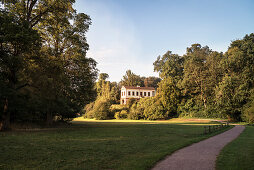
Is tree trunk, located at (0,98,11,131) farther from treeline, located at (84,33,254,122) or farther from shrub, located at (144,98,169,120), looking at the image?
shrub, located at (144,98,169,120)

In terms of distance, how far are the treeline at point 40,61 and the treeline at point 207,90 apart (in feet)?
80.1

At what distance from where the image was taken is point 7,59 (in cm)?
1493

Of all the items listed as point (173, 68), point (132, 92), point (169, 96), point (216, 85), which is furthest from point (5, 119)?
point (132, 92)

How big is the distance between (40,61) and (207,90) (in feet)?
127

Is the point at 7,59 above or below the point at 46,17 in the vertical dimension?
below

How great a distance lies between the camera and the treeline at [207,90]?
3447cm

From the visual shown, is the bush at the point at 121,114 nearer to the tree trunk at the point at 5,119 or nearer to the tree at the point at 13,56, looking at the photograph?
the tree at the point at 13,56

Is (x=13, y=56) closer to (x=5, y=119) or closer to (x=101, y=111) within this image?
(x=5, y=119)

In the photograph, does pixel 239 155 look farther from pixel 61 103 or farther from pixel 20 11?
pixel 20 11

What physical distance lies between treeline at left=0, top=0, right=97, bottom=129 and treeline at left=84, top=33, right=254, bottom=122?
24426 mm

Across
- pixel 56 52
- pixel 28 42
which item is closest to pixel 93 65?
pixel 56 52

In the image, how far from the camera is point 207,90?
46250 millimetres

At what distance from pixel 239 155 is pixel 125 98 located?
59.7 meters

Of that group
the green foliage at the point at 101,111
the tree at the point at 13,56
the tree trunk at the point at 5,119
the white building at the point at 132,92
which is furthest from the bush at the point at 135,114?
the tree trunk at the point at 5,119
